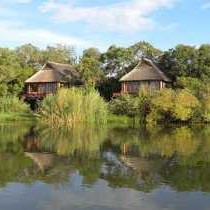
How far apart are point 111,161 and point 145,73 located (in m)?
40.8

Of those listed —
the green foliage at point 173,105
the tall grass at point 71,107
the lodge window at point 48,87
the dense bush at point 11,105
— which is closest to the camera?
the tall grass at point 71,107

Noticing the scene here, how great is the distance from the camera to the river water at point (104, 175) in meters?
13.7

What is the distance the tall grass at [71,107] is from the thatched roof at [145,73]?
43.0ft

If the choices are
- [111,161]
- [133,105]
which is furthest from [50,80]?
[111,161]

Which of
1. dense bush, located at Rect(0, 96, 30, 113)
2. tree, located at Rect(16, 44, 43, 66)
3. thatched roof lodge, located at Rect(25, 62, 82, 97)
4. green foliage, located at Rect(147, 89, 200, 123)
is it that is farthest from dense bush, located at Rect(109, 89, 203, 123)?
tree, located at Rect(16, 44, 43, 66)

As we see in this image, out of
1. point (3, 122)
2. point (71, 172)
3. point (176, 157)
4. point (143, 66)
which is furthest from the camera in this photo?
point (143, 66)

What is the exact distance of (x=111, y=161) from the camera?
22.1 meters

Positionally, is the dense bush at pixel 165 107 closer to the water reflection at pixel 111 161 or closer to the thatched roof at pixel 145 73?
the thatched roof at pixel 145 73

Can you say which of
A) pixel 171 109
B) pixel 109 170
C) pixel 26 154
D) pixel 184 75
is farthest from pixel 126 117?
pixel 109 170

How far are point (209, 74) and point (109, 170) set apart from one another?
1629 inches

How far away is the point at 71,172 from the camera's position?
61.5 ft

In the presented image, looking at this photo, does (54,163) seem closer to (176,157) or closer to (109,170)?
(109,170)

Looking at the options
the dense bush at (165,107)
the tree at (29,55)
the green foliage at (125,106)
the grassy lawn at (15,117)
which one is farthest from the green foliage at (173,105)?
the tree at (29,55)

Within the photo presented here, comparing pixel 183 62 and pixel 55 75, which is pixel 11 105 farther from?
pixel 183 62
